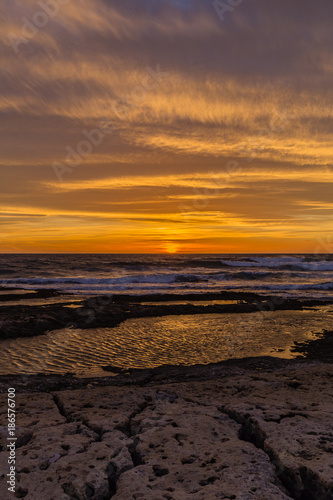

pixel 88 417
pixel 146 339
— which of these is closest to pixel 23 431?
pixel 88 417

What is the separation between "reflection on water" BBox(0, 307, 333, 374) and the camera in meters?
9.50

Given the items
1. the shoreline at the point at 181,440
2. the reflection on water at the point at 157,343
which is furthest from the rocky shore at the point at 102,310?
the shoreline at the point at 181,440

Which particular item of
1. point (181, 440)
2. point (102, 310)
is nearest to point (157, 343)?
point (102, 310)

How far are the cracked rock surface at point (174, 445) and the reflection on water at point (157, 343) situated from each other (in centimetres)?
342

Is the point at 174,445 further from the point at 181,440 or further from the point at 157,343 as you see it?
the point at 157,343

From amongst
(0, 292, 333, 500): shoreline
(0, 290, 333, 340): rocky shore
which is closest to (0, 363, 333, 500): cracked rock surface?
(0, 292, 333, 500): shoreline

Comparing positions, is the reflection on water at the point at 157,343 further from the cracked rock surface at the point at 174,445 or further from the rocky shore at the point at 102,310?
the cracked rock surface at the point at 174,445

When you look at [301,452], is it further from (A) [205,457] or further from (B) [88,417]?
(B) [88,417]

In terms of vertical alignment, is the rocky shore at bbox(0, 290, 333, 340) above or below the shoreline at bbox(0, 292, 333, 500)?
below

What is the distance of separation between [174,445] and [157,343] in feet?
24.8

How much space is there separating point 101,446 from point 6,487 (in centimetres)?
106

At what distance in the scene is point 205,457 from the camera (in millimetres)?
3865

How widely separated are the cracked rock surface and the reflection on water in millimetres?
3422

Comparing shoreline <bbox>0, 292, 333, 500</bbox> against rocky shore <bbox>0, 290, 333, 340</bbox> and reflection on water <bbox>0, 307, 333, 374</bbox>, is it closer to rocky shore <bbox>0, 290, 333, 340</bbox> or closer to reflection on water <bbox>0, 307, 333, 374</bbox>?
reflection on water <bbox>0, 307, 333, 374</bbox>
